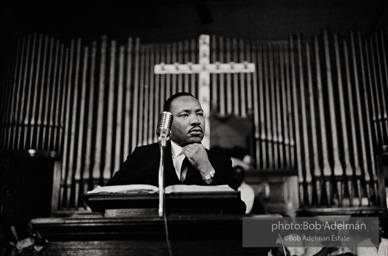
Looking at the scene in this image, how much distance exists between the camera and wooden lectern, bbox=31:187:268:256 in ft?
5.35

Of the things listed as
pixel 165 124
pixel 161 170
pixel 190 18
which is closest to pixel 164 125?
pixel 165 124

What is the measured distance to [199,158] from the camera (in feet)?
7.17

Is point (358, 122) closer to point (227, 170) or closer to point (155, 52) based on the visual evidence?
point (155, 52)

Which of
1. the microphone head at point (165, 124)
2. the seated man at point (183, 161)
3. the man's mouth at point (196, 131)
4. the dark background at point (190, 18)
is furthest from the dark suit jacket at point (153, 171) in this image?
the dark background at point (190, 18)

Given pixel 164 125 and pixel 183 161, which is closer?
pixel 164 125

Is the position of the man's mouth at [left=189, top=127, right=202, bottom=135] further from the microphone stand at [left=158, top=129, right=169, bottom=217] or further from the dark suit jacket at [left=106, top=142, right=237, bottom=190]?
the microphone stand at [left=158, top=129, right=169, bottom=217]

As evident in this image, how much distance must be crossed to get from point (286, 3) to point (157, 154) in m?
4.04

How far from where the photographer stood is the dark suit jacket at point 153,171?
2143mm

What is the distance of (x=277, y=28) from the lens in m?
6.38

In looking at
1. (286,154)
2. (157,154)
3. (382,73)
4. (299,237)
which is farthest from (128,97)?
(157,154)

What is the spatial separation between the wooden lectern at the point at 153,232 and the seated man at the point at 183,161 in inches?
14.9

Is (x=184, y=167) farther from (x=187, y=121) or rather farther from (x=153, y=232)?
(x=153, y=232)

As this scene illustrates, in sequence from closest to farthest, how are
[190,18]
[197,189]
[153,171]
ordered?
1. [197,189]
2. [153,171]
3. [190,18]

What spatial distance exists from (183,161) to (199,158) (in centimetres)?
20
